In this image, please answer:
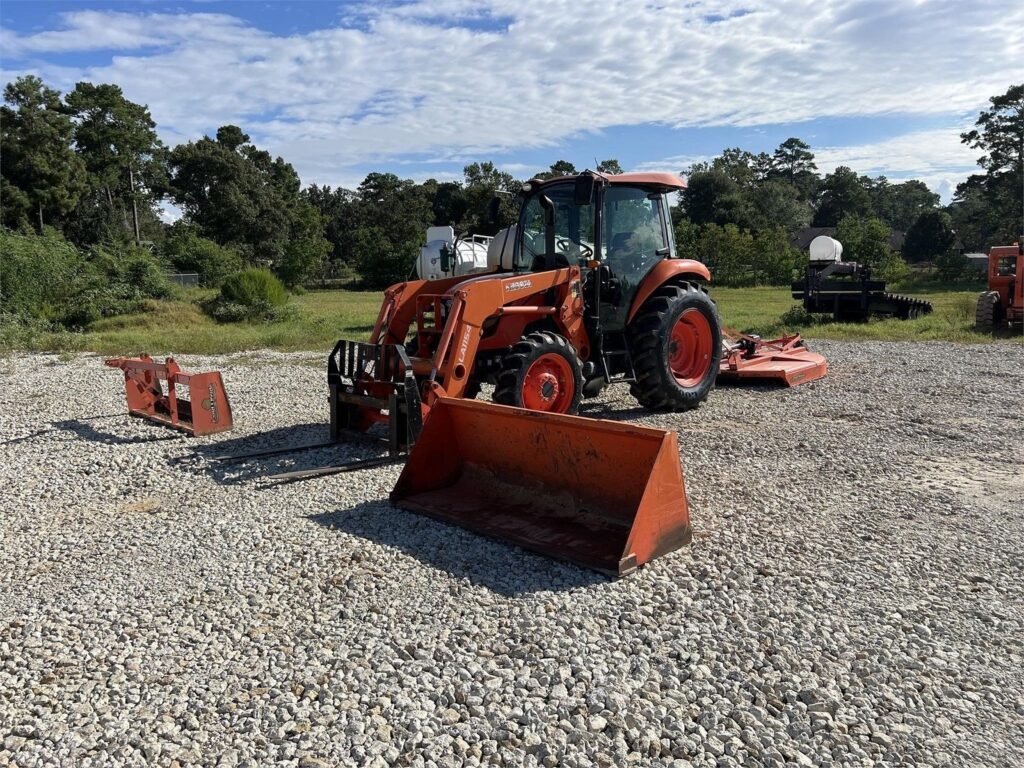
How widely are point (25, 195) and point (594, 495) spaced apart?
4250 cm

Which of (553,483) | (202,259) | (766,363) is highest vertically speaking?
(202,259)

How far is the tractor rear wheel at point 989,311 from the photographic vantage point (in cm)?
1662

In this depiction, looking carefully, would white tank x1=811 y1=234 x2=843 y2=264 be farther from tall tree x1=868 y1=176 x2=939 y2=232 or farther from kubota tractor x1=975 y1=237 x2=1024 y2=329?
tall tree x1=868 y1=176 x2=939 y2=232

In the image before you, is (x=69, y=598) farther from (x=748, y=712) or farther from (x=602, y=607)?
(x=748, y=712)

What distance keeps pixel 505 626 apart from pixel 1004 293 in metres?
17.1

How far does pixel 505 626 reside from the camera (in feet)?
12.7

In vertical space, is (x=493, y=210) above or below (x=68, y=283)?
above

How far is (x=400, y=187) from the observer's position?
60438 mm

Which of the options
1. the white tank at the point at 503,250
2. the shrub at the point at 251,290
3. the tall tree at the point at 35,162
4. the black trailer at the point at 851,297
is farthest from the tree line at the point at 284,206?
the white tank at the point at 503,250

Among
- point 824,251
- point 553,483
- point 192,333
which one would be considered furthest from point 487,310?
point 824,251

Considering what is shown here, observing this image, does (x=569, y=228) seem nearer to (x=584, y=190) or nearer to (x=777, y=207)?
(x=584, y=190)

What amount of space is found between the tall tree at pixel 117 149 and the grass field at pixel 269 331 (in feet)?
93.7

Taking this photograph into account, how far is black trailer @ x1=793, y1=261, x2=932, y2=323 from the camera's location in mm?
18609

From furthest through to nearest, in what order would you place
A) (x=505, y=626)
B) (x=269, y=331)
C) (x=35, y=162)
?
(x=35, y=162) → (x=269, y=331) → (x=505, y=626)
